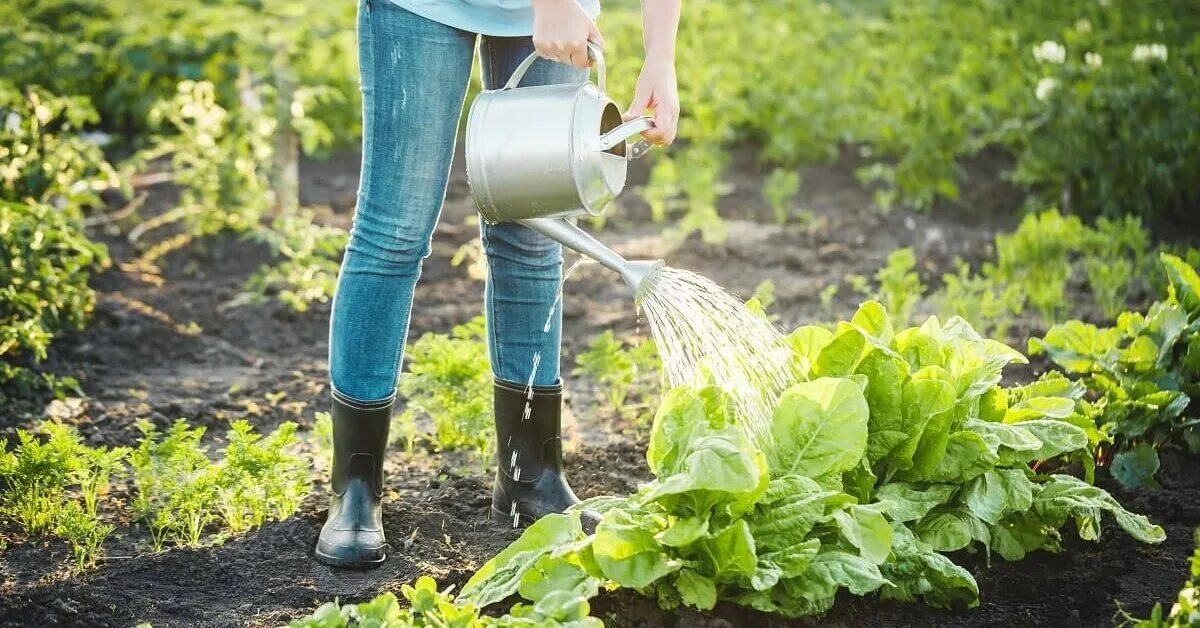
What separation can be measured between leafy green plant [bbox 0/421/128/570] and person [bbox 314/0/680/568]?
1.51 feet

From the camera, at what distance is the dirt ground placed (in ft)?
7.45

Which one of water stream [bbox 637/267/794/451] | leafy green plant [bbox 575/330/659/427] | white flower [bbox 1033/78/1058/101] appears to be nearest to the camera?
water stream [bbox 637/267/794/451]

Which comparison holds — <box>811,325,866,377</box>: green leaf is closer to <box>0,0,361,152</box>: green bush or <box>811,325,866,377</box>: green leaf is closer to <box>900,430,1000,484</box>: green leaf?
<box>900,430,1000,484</box>: green leaf

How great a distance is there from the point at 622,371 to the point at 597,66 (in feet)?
4.37

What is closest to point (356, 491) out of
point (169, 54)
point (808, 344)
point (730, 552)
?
point (730, 552)

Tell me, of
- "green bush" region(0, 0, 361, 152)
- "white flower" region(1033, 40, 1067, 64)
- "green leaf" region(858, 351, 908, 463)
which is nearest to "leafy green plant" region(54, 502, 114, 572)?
"green leaf" region(858, 351, 908, 463)

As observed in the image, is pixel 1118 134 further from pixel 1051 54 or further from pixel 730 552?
pixel 730 552

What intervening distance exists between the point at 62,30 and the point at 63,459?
17.6 ft

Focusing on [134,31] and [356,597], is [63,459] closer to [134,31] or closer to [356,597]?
[356,597]

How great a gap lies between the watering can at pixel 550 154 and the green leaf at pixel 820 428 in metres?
0.36

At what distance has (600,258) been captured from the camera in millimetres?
2223

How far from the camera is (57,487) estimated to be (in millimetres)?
2572

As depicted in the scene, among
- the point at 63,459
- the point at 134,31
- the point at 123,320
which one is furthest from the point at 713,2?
the point at 63,459

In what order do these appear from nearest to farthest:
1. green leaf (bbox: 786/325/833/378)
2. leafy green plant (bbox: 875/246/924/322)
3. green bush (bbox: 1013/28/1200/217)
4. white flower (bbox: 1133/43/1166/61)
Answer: green leaf (bbox: 786/325/833/378)
leafy green plant (bbox: 875/246/924/322)
green bush (bbox: 1013/28/1200/217)
white flower (bbox: 1133/43/1166/61)
